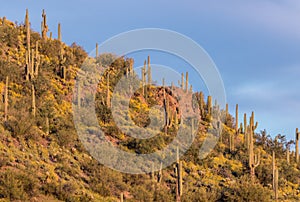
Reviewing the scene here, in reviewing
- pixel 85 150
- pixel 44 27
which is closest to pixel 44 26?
pixel 44 27

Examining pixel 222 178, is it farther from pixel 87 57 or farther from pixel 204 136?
pixel 87 57

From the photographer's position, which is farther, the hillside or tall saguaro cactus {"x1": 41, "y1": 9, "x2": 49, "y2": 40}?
tall saguaro cactus {"x1": 41, "y1": 9, "x2": 49, "y2": 40}

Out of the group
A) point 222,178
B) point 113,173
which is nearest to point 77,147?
point 113,173

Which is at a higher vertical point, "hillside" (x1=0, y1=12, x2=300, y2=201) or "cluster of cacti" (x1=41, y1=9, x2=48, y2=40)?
"cluster of cacti" (x1=41, y1=9, x2=48, y2=40)

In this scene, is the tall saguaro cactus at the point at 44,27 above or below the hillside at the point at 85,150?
above

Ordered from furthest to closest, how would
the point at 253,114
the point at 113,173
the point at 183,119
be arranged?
the point at 183,119 → the point at 253,114 → the point at 113,173

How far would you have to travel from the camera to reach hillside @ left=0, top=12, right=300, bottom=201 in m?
25.1

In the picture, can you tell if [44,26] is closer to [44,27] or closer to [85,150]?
[44,27]

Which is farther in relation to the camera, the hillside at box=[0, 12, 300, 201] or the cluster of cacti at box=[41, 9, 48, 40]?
the cluster of cacti at box=[41, 9, 48, 40]

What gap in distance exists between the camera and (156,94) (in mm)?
45781

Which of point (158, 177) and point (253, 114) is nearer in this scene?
point (158, 177)

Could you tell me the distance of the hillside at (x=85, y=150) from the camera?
82.5 ft

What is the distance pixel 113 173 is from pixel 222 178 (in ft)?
32.4

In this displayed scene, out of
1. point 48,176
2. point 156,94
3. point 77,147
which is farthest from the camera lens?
point 156,94
